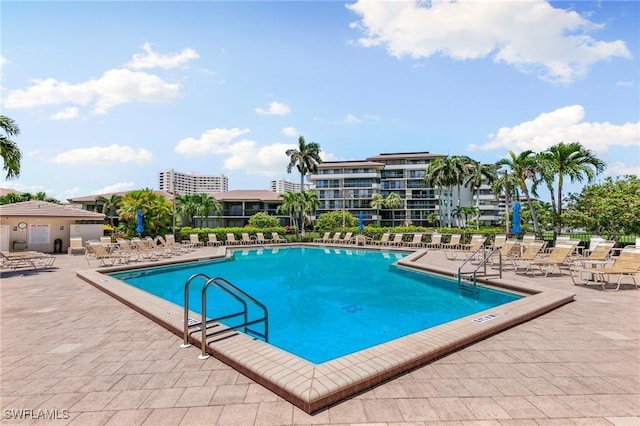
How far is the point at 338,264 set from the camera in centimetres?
1673

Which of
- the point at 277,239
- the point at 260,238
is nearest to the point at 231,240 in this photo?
the point at 260,238

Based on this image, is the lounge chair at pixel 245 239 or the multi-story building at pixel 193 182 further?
the multi-story building at pixel 193 182

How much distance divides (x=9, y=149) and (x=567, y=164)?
2827 cm

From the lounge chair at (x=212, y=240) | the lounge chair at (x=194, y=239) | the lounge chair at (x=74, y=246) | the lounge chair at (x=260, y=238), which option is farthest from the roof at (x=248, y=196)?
the lounge chair at (x=74, y=246)

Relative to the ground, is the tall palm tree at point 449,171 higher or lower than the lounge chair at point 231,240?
higher

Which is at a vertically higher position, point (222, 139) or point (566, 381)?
point (222, 139)

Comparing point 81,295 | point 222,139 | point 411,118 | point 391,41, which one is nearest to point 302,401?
point 81,295

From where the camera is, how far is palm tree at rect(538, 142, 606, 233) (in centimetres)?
2105

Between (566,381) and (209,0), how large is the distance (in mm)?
12493

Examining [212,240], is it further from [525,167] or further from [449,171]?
[449,171]

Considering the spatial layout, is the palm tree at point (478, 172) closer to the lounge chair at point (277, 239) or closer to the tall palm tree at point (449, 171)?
the tall palm tree at point (449, 171)

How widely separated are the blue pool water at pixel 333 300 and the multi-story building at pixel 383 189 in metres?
45.5

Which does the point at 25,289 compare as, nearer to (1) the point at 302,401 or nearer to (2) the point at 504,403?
(1) the point at 302,401

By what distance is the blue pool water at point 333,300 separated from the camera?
6.45 m
